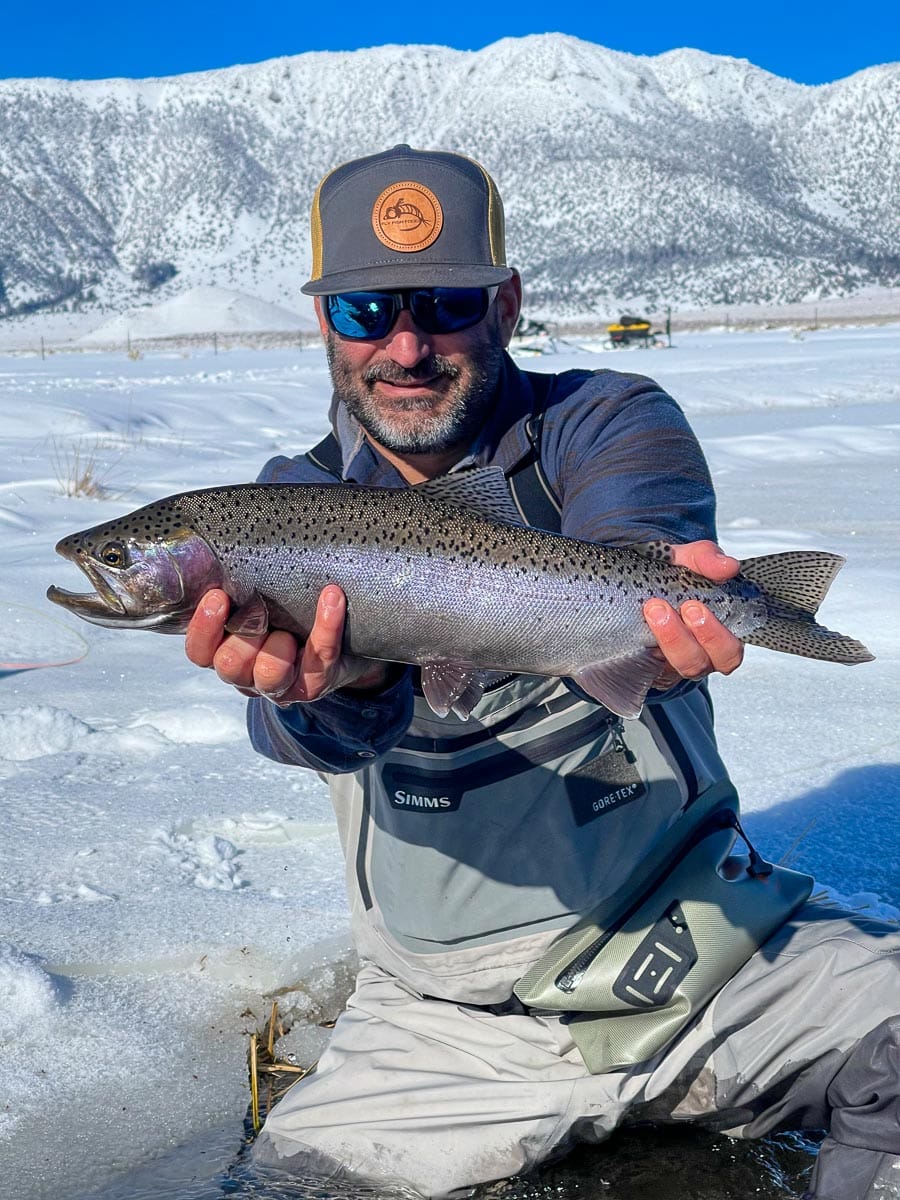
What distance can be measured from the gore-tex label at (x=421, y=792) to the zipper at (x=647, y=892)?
1.38 feet

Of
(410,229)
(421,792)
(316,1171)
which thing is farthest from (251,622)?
(316,1171)

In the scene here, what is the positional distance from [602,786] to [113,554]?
1.16 meters

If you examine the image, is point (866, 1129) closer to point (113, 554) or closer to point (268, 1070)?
point (268, 1070)

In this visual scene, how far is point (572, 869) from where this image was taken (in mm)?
2744

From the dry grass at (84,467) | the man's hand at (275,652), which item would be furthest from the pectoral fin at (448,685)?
the dry grass at (84,467)

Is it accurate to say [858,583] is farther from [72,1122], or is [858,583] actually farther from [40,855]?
[72,1122]

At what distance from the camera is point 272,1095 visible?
9.50 ft

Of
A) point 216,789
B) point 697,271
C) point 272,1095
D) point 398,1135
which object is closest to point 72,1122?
point 272,1095

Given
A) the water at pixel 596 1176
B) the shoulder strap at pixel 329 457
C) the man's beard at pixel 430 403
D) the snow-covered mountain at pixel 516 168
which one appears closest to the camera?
the water at pixel 596 1176

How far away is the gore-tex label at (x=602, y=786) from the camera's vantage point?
2748 mm

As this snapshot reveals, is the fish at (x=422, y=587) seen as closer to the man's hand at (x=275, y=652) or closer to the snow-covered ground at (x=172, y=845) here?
the man's hand at (x=275, y=652)

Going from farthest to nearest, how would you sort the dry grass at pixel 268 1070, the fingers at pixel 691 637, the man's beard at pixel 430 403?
the man's beard at pixel 430 403 < the dry grass at pixel 268 1070 < the fingers at pixel 691 637

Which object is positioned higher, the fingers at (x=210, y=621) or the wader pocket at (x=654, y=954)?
the fingers at (x=210, y=621)

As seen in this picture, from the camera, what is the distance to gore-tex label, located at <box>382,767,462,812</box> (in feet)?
9.09
